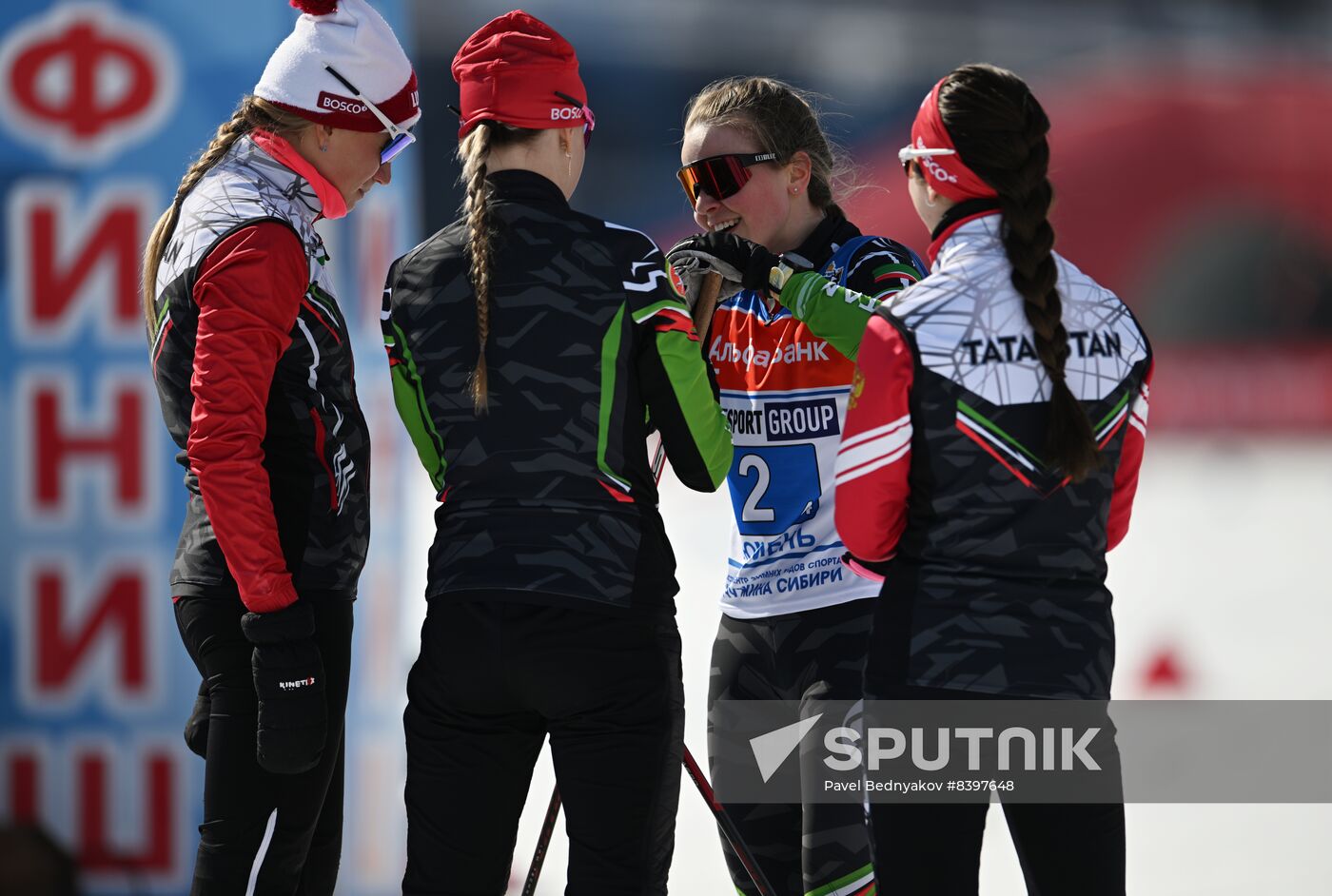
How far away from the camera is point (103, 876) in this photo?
323cm

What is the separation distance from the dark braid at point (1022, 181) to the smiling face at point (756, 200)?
2.06 feet

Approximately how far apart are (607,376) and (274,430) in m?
0.57

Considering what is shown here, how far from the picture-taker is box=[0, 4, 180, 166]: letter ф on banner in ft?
10.3

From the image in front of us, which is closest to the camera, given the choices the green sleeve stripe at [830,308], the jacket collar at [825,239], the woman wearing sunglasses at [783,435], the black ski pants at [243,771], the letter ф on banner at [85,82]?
the black ski pants at [243,771]

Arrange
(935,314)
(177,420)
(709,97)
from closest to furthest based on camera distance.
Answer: (935,314), (177,420), (709,97)

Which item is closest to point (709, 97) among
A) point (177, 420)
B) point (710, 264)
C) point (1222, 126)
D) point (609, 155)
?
point (710, 264)

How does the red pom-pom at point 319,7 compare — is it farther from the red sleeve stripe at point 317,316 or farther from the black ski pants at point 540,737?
the black ski pants at point 540,737

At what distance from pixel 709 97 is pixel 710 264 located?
475 millimetres

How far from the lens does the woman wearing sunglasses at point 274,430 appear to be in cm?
205

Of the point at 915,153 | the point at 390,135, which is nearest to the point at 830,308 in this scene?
the point at 915,153

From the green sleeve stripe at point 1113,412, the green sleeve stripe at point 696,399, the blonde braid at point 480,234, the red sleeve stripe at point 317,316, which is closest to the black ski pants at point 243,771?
the red sleeve stripe at point 317,316

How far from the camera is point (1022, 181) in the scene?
1960 mm

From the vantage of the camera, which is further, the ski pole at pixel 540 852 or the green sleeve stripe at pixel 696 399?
the ski pole at pixel 540 852

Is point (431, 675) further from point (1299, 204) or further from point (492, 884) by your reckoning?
point (1299, 204)
